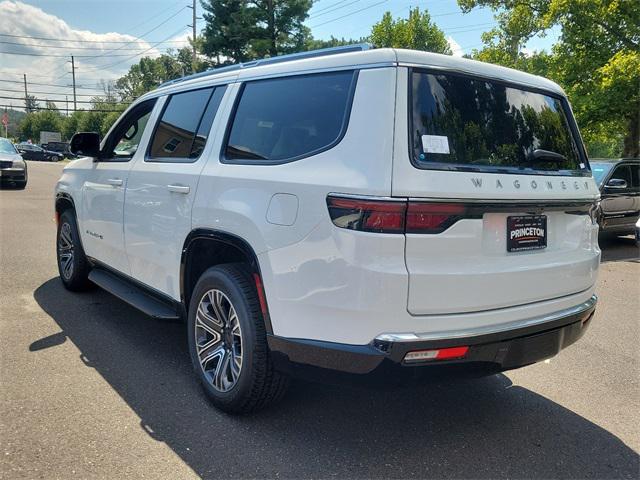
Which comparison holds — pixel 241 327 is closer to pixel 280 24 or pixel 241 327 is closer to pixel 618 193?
pixel 618 193

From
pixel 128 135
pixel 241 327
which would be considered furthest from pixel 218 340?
pixel 128 135

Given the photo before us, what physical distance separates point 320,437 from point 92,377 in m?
1.73

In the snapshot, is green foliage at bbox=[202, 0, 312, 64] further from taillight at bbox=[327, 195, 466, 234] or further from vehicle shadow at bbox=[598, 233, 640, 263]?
taillight at bbox=[327, 195, 466, 234]

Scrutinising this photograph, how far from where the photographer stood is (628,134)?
1906cm

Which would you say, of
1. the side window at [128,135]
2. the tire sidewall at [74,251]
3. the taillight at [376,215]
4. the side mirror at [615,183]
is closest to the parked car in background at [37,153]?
the tire sidewall at [74,251]

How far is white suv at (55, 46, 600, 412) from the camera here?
241 cm

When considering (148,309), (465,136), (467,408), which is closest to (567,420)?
(467,408)

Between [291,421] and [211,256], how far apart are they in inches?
45.0

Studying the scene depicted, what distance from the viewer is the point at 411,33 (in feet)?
121

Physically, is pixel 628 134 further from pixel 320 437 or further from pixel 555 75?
pixel 320 437

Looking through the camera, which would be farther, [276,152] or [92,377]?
[92,377]

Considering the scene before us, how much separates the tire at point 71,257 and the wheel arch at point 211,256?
2309mm

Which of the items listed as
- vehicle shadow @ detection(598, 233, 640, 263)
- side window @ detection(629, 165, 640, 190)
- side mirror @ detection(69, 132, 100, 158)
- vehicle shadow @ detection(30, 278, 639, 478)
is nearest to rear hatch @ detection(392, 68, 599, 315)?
vehicle shadow @ detection(30, 278, 639, 478)

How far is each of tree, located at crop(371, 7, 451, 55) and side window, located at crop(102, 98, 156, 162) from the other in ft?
107
